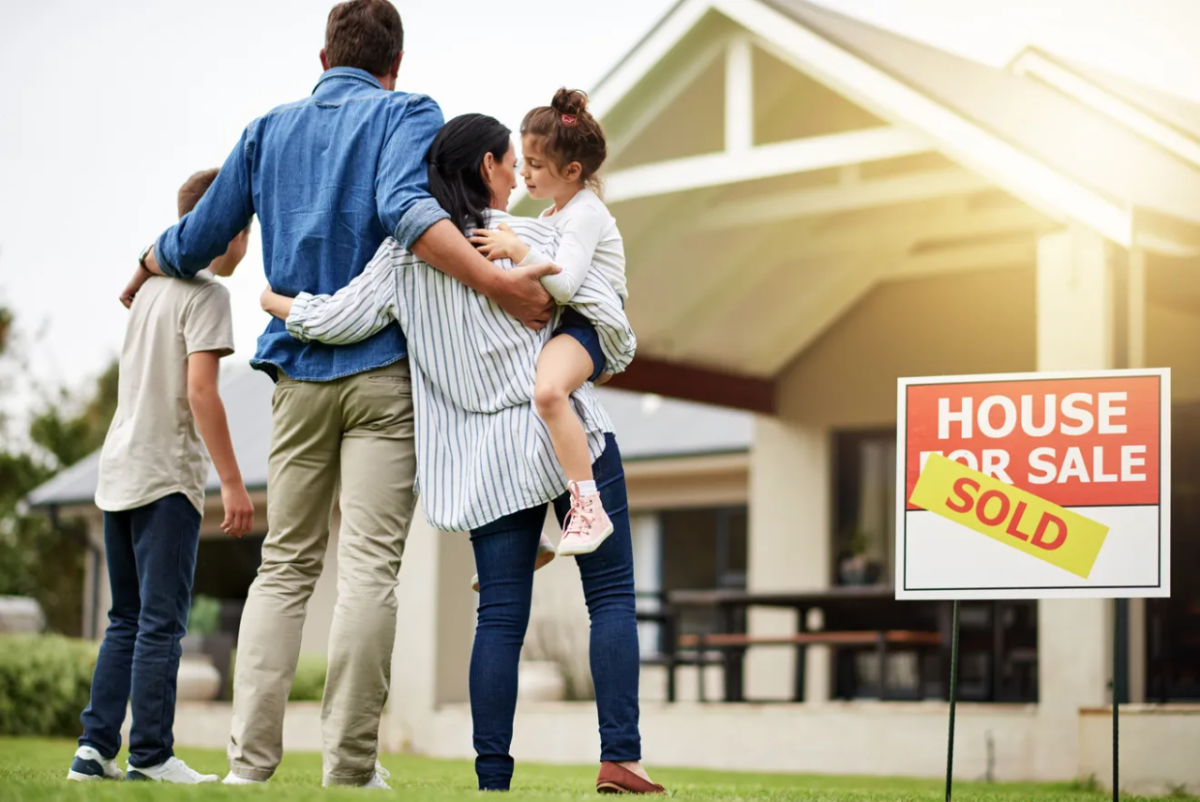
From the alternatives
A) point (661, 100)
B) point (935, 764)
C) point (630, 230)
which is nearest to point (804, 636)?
point (935, 764)

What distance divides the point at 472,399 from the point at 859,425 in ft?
30.6

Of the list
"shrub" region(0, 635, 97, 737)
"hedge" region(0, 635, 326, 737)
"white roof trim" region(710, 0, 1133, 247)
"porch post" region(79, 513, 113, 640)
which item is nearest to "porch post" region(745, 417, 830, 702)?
"hedge" region(0, 635, 326, 737)

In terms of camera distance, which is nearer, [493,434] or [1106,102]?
[493,434]

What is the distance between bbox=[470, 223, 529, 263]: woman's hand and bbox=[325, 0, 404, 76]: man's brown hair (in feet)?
2.29

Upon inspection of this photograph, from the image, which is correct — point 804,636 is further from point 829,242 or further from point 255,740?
point 255,740

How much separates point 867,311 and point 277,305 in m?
9.34

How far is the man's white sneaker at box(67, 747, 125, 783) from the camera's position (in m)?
4.36

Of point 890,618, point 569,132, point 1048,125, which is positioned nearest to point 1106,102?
point 1048,125

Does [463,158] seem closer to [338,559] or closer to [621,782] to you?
[338,559]

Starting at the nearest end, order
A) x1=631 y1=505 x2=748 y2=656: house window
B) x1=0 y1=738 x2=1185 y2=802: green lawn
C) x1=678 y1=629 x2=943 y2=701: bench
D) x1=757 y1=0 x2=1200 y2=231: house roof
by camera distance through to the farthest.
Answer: x1=0 y1=738 x2=1185 y2=802: green lawn
x1=757 y1=0 x2=1200 y2=231: house roof
x1=678 y1=629 x2=943 y2=701: bench
x1=631 y1=505 x2=748 y2=656: house window

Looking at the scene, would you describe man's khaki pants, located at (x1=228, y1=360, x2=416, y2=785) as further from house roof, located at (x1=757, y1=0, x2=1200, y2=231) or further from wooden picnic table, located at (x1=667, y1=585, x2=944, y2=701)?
wooden picnic table, located at (x1=667, y1=585, x2=944, y2=701)

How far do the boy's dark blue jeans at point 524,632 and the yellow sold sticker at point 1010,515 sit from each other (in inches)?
32.1

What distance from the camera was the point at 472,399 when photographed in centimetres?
390

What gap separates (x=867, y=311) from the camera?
42.1ft
